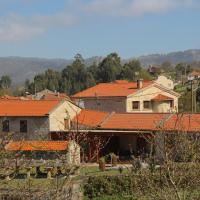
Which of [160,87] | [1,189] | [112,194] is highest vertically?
[160,87]

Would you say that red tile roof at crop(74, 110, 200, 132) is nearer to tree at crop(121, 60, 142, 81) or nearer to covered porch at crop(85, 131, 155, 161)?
covered porch at crop(85, 131, 155, 161)

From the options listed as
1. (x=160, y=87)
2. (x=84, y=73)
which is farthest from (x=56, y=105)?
(x=84, y=73)

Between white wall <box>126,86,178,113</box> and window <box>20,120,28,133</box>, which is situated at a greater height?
white wall <box>126,86,178,113</box>

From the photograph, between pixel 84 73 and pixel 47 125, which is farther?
pixel 84 73

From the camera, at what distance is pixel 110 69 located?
10688 centimetres

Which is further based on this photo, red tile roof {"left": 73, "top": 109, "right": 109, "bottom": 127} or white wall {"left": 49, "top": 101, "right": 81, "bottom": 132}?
red tile roof {"left": 73, "top": 109, "right": 109, "bottom": 127}

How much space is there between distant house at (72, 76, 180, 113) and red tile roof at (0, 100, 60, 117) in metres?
12.4

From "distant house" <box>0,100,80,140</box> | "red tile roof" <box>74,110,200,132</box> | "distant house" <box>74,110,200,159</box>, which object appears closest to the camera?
"red tile roof" <box>74,110,200,132</box>

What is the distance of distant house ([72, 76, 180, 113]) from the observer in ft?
189

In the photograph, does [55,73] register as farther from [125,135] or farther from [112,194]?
[112,194]

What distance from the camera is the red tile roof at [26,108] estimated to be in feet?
138

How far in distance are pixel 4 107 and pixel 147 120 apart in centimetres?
1064

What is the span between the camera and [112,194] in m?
25.9

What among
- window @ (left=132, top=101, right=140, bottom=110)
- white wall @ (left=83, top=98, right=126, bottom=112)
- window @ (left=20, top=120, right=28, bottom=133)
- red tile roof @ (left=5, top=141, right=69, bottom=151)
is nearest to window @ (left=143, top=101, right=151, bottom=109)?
window @ (left=132, top=101, right=140, bottom=110)
